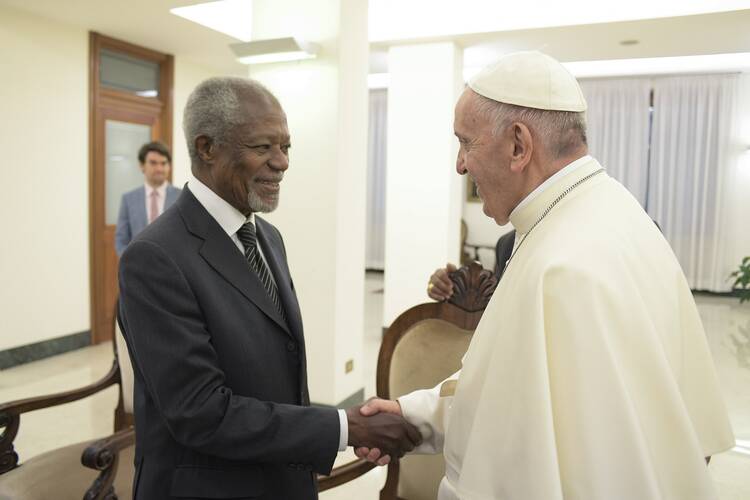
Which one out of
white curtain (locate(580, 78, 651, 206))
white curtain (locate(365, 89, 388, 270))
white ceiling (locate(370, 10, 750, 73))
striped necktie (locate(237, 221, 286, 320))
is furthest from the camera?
white curtain (locate(365, 89, 388, 270))

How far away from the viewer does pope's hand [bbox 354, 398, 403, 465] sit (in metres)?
1.59

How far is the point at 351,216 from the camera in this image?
168 inches

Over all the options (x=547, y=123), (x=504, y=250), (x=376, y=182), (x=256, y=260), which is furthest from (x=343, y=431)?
(x=376, y=182)

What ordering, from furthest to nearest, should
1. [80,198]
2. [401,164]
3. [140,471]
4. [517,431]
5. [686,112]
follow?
[686,112] < [401,164] < [80,198] < [140,471] < [517,431]

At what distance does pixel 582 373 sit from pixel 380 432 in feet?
2.07

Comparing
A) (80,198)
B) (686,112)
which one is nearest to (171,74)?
(80,198)

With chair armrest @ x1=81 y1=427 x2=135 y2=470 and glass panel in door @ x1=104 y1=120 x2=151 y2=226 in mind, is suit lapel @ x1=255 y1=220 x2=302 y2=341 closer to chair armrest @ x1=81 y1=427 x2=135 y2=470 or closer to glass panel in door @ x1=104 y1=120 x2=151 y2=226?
chair armrest @ x1=81 y1=427 x2=135 y2=470

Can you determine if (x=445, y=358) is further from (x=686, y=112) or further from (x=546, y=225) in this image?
(x=686, y=112)

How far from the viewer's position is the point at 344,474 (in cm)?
199

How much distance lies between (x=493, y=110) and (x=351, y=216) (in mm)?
3010

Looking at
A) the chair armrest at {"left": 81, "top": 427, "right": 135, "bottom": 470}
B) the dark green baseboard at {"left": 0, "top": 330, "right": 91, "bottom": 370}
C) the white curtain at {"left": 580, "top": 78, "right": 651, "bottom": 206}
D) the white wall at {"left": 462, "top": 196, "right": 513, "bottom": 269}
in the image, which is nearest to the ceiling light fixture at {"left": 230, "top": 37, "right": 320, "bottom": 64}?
the chair armrest at {"left": 81, "top": 427, "right": 135, "bottom": 470}

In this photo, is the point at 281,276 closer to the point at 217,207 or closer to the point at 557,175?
the point at 217,207

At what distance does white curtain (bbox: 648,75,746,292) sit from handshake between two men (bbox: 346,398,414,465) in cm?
898

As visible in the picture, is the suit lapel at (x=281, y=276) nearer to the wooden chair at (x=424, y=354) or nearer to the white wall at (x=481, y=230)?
the wooden chair at (x=424, y=354)
